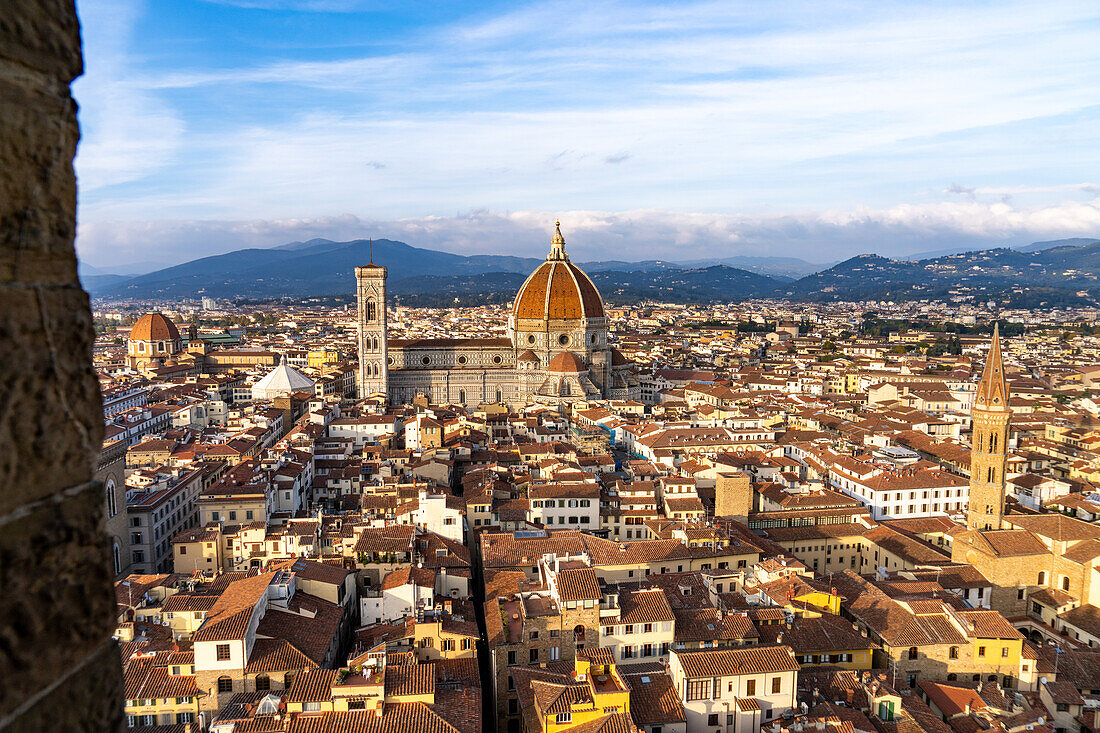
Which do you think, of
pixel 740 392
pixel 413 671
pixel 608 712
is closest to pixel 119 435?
pixel 413 671

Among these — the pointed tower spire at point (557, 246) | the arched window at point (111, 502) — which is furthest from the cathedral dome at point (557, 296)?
the arched window at point (111, 502)

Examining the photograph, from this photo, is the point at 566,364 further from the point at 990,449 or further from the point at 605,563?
the point at 605,563

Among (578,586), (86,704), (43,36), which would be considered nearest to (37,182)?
(43,36)

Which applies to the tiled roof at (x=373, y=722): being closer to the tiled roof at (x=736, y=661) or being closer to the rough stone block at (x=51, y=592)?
the tiled roof at (x=736, y=661)

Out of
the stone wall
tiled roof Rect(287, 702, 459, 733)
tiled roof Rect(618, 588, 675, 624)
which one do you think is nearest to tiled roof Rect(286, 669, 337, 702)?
tiled roof Rect(287, 702, 459, 733)

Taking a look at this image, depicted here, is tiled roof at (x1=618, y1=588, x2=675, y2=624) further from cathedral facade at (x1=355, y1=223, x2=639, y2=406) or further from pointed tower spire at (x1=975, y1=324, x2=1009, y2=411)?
cathedral facade at (x1=355, y1=223, x2=639, y2=406)

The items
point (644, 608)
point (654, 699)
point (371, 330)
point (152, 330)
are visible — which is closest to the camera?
point (654, 699)
